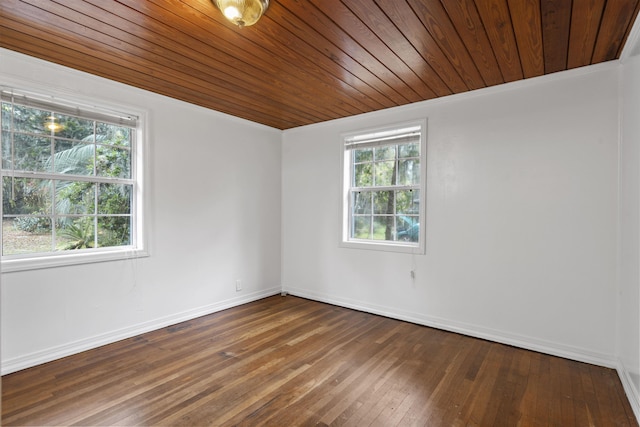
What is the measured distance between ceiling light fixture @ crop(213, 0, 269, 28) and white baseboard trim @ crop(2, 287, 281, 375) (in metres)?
2.88

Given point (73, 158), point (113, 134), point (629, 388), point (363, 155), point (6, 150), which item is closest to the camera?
point (629, 388)

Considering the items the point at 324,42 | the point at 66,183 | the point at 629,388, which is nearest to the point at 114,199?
the point at 66,183

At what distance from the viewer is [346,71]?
9.51ft

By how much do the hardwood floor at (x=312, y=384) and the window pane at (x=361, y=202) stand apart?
149 cm

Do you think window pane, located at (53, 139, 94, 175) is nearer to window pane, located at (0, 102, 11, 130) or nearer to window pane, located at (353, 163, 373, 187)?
window pane, located at (0, 102, 11, 130)

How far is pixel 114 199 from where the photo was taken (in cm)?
329

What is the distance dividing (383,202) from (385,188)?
172mm

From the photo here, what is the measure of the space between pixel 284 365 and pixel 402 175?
93.6 inches

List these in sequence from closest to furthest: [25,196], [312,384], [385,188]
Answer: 1. [312,384]
2. [25,196]
3. [385,188]

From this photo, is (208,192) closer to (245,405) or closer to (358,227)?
(358,227)

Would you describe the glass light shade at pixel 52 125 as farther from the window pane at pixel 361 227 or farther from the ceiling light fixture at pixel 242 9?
the window pane at pixel 361 227

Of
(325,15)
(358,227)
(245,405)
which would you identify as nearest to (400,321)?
(358,227)

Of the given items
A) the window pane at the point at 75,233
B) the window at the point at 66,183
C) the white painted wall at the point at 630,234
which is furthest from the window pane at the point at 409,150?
the window pane at the point at 75,233

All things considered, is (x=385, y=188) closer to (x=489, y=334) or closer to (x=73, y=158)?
(x=489, y=334)
